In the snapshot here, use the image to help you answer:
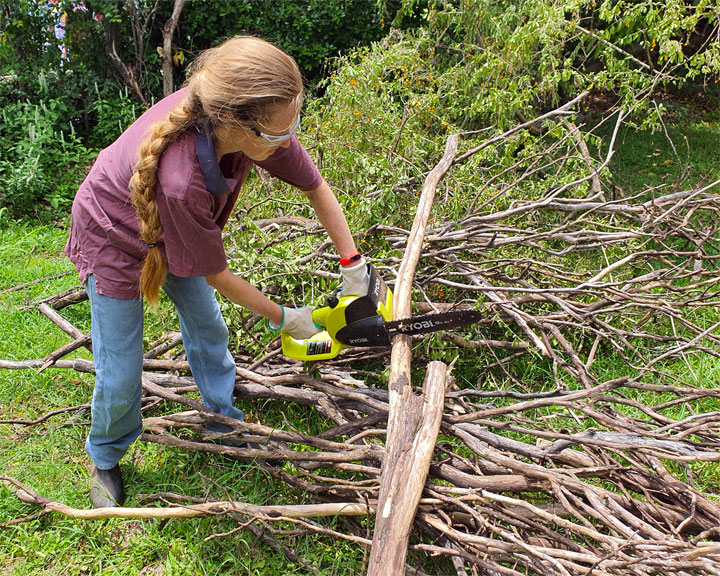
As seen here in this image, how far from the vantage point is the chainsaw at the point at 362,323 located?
2.38 metres

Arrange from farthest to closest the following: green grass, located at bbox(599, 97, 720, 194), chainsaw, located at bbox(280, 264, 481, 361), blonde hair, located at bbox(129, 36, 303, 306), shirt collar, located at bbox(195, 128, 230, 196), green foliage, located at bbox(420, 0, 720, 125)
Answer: green grass, located at bbox(599, 97, 720, 194) < green foliage, located at bbox(420, 0, 720, 125) < chainsaw, located at bbox(280, 264, 481, 361) < shirt collar, located at bbox(195, 128, 230, 196) < blonde hair, located at bbox(129, 36, 303, 306)

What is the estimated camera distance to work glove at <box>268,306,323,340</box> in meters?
2.38

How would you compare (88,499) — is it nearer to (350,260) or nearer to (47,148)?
(350,260)

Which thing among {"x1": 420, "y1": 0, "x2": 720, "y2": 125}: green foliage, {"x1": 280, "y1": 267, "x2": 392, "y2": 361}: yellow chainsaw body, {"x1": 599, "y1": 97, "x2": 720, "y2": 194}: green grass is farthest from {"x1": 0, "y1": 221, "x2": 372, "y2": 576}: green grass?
{"x1": 599, "y1": 97, "x2": 720, "y2": 194}: green grass

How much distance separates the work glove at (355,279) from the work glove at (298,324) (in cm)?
18

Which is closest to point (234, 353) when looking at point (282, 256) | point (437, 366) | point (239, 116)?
point (282, 256)

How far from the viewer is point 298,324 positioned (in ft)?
7.89

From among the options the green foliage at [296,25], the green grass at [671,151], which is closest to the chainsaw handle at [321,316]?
the green grass at [671,151]

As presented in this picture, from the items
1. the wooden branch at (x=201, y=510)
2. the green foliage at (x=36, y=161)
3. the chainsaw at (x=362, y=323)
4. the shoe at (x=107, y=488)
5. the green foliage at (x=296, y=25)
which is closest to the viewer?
the wooden branch at (x=201, y=510)

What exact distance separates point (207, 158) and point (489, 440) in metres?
1.53

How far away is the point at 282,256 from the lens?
10.9ft

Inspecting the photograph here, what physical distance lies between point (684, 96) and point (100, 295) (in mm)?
8965

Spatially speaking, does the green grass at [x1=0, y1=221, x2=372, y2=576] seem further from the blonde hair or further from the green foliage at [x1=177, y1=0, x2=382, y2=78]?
the green foliage at [x1=177, y1=0, x2=382, y2=78]

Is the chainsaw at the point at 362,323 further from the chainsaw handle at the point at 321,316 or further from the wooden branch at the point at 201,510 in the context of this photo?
the wooden branch at the point at 201,510
